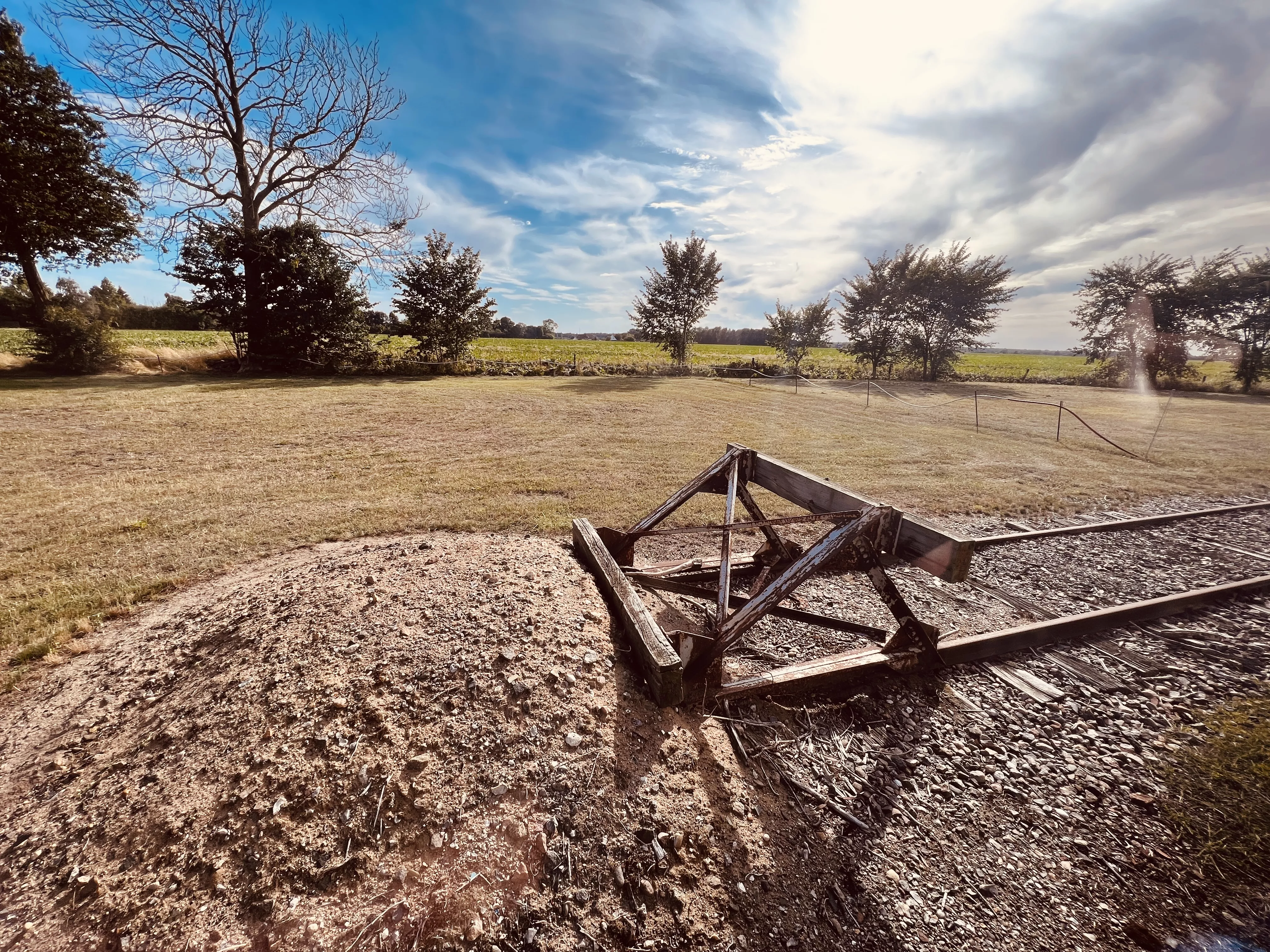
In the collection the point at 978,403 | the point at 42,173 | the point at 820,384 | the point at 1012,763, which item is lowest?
the point at 1012,763

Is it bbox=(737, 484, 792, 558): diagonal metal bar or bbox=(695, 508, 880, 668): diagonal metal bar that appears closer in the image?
bbox=(695, 508, 880, 668): diagonal metal bar

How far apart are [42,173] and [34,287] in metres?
3.90

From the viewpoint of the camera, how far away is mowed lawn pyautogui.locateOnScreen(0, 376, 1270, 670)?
4535mm

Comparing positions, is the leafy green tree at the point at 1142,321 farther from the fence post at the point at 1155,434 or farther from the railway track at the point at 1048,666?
the railway track at the point at 1048,666

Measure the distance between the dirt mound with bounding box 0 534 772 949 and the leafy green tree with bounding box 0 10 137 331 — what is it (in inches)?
851

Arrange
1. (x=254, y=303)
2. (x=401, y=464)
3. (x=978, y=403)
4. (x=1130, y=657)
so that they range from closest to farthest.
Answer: (x=1130, y=657) < (x=401, y=464) < (x=254, y=303) < (x=978, y=403)

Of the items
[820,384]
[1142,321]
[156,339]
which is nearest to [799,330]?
[820,384]

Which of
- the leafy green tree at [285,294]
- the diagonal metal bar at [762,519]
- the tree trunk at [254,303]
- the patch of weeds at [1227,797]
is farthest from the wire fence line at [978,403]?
the tree trunk at [254,303]

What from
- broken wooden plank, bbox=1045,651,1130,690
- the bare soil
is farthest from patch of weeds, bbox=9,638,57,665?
broken wooden plank, bbox=1045,651,1130,690

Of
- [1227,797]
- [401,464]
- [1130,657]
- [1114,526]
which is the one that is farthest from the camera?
[401,464]

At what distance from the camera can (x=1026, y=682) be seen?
3.28 metres

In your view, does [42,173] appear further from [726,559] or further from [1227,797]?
[1227,797]

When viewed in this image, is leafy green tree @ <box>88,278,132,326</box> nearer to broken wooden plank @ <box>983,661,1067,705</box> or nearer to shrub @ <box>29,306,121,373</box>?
shrub @ <box>29,306,121,373</box>

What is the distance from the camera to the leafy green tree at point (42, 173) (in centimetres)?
1507
